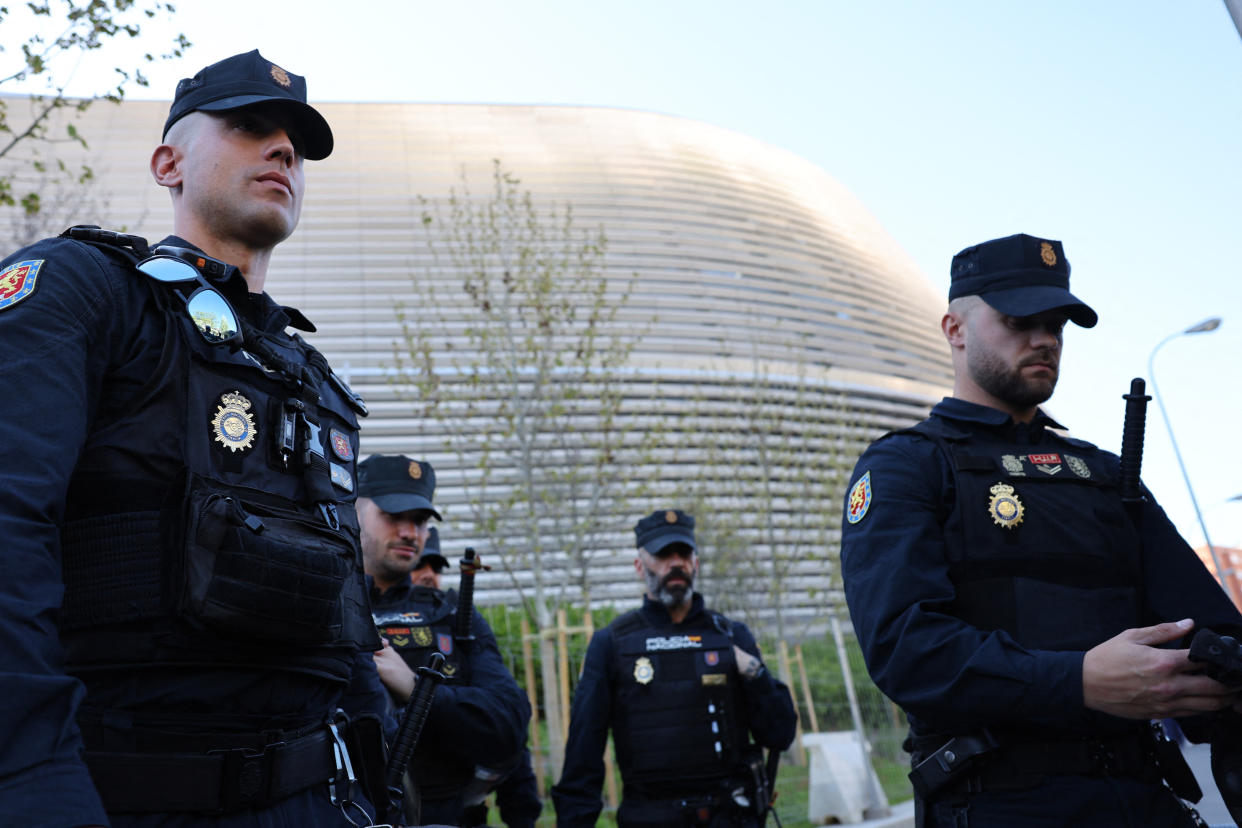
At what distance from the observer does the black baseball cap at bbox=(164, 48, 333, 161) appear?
7.22ft

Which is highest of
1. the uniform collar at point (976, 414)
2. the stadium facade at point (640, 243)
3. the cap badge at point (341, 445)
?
the stadium facade at point (640, 243)

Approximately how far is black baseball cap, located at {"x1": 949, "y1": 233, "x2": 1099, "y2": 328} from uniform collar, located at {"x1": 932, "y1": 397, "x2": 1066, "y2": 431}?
0.97 feet

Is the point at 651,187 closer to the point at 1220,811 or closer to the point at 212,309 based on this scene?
the point at 1220,811

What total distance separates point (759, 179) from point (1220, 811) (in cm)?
4350

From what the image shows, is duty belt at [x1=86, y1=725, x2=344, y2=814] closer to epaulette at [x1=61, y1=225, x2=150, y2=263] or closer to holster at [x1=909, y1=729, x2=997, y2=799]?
epaulette at [x1=61, y1=225, x2=150, y2=263]

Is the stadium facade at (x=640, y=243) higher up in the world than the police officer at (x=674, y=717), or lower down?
higher up

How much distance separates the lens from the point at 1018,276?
121 inches

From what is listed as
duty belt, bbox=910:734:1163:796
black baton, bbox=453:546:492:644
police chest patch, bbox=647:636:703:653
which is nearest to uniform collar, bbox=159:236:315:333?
duty belt, bbox=910:734:1163:796

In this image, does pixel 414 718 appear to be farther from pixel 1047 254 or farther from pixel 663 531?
pixel 663 531

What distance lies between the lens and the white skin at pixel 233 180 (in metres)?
2.17

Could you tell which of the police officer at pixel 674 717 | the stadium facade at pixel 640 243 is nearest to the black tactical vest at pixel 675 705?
the police officer at pixel 674 717

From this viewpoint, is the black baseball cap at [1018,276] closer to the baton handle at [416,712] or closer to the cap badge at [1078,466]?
the cap badge at [1078,466]

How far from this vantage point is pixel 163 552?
1.68m

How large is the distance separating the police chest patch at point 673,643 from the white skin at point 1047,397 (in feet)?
9.27
